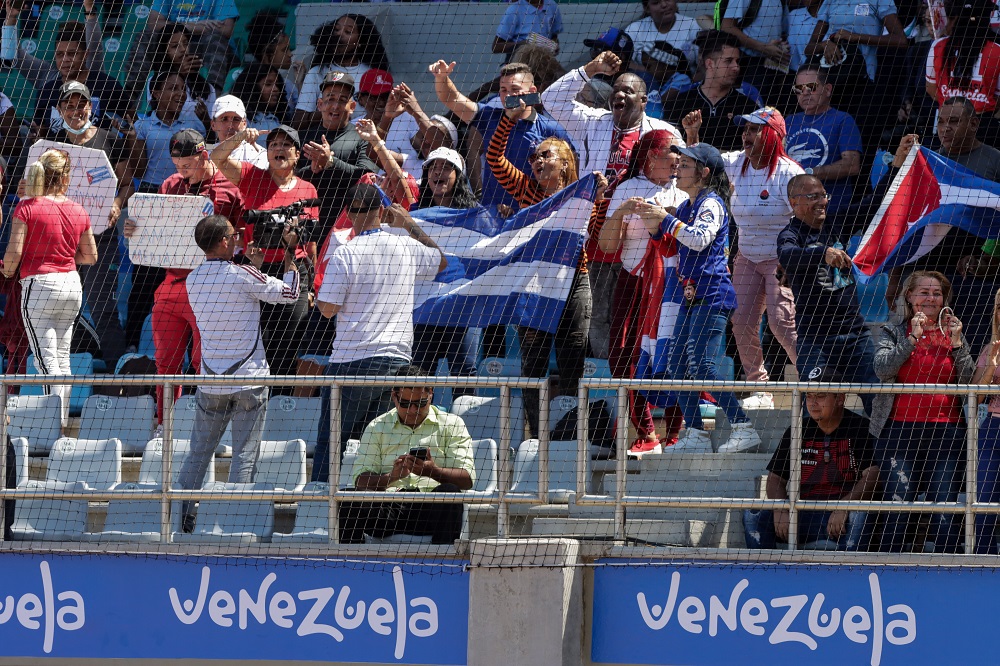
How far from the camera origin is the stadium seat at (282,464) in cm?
681

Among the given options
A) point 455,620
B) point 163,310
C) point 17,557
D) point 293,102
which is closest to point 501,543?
point 455,620

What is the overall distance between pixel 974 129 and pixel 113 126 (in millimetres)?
5066

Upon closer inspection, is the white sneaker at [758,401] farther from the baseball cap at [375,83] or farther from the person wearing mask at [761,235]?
the baseball cap at [375,83]

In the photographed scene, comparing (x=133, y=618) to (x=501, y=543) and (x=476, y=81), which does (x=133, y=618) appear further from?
(x=476, y=81)

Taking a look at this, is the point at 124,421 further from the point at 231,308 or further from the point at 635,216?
the point at 635,216

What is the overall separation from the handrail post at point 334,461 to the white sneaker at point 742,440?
1.75 metres

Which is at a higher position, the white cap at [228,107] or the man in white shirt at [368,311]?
the white cap at [228,107]

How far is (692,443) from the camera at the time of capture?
671cm

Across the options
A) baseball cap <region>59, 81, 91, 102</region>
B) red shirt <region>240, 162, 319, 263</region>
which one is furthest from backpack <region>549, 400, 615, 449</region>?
baseball cap <region>59, 81, 91, 102</region>

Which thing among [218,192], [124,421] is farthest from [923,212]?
[124,421]

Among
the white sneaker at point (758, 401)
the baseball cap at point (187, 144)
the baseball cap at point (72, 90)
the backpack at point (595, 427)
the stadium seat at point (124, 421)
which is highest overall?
the baseball cap at point (72, 90)

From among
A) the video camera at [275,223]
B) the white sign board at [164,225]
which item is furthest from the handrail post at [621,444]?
the white sign board at [164,225]

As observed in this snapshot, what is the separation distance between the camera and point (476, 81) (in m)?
9.54

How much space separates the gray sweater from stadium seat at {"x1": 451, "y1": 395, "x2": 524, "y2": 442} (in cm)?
164
